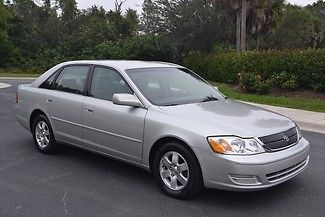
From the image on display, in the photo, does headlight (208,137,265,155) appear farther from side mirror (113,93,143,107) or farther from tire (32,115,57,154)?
tire (32,115,57,154)

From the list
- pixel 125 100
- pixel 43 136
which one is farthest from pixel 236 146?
pixel 43 136

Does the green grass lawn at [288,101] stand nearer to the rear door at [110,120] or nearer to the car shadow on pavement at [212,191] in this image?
the car shadow on pavement at [212,191]

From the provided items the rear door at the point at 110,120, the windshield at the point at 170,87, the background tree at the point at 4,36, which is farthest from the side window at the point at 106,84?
the background tree at the point at 4,36

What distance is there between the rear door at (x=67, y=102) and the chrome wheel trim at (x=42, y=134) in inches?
11.0

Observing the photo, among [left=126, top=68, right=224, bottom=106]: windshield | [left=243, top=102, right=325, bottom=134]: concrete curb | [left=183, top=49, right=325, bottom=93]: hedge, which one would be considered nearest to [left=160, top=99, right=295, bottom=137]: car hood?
[left=126, top=68, right=224, bottom=106]: windshield

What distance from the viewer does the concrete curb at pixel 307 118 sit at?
9742 mm

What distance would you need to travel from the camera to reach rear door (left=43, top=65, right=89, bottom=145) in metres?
5.89

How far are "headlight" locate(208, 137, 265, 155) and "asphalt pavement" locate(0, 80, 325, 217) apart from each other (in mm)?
617

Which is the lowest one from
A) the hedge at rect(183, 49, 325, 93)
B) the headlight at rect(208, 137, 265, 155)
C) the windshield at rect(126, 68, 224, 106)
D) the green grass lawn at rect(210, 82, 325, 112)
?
the headlight at rect(208, 137, 265, 155)

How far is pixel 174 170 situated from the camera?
4707 millimetres

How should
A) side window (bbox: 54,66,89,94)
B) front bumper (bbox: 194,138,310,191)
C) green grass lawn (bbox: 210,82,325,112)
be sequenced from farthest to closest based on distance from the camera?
green grass lawn (bbox: 210,82,325,112)
side window (bbox: 54,66,89,94)
front bumper (bbox: 194,138,310,191)

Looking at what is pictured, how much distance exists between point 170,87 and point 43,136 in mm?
2334

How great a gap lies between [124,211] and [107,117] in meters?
1.40

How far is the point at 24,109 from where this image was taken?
6953 mm
